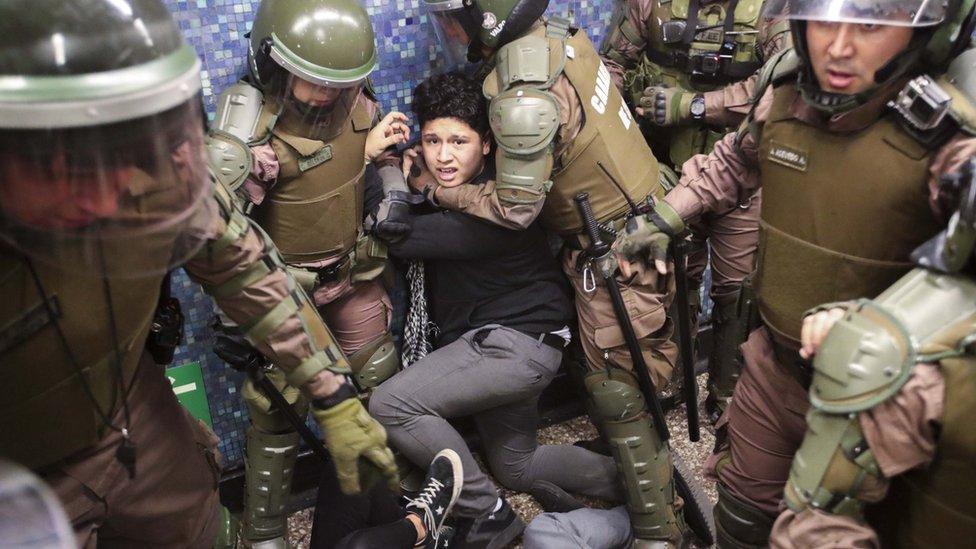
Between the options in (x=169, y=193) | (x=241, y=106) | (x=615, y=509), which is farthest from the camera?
(x=615, y=509)

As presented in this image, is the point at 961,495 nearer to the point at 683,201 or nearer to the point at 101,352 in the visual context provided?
the point at 683,201

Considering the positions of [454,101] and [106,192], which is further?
[454,101]

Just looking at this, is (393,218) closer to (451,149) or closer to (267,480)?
(451,149)

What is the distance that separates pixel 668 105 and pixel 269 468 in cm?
211

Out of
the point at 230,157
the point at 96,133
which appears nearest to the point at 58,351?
the point at 96,133

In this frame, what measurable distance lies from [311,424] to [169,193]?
201cm

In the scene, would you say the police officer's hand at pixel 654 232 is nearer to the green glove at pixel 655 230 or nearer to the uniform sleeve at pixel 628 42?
the green glove at pixel 655 230

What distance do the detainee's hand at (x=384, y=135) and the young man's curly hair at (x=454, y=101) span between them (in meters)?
0.09

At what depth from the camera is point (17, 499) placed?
1.28m

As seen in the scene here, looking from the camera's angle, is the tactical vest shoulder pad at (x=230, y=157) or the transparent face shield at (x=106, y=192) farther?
the tactical vest shoulder pad at (x=230, y=157)

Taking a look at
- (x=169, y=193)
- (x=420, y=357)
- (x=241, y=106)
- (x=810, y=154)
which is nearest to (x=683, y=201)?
(x=810, y=154)

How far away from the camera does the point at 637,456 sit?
289 cm

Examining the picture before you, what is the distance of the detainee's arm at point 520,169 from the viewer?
8.46ft

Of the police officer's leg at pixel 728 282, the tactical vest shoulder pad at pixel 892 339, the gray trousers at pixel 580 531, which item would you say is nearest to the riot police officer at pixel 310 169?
the gray trousers at pixel 580 531
